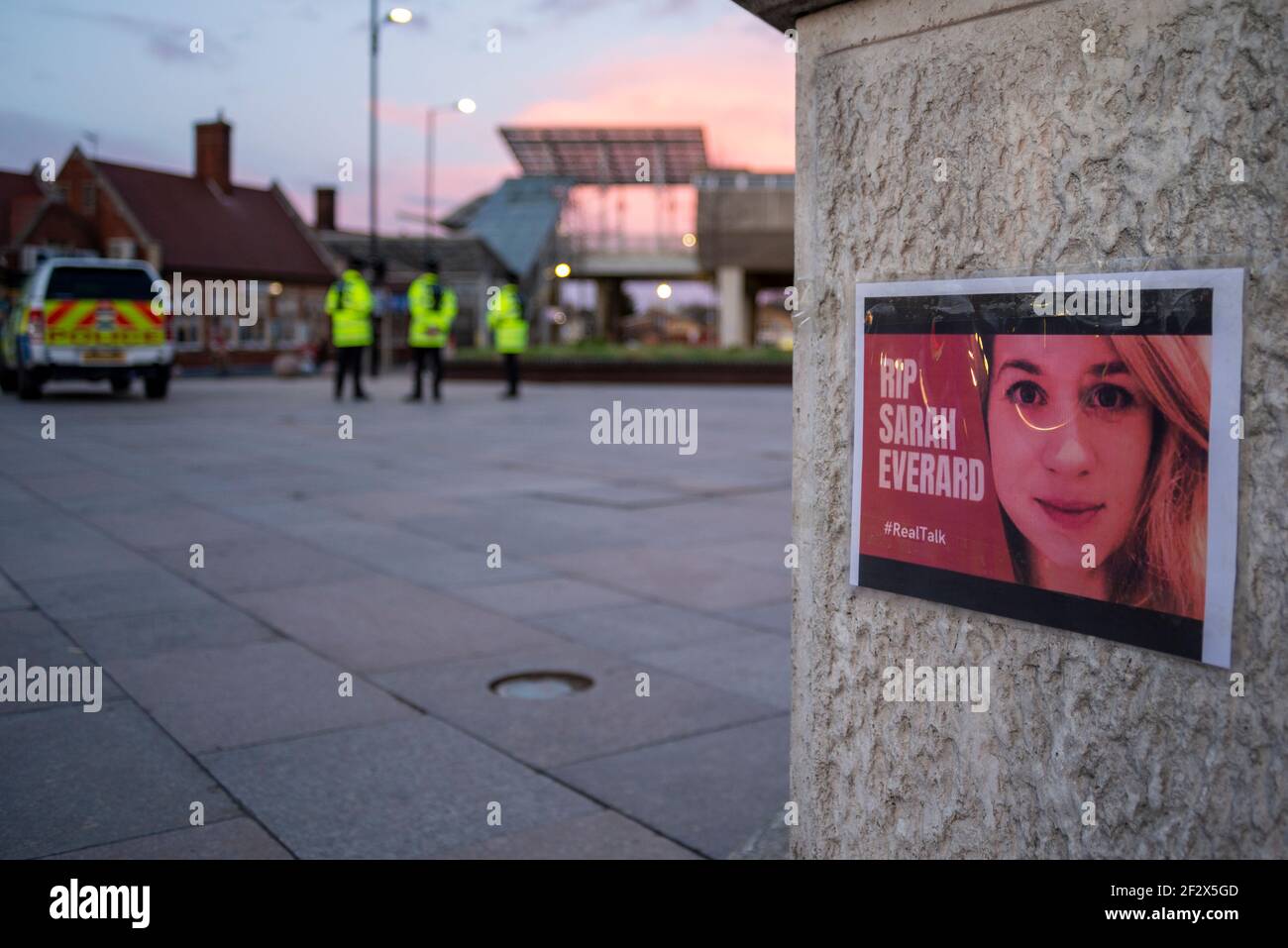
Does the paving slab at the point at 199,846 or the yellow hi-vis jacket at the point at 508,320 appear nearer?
the paving slab at the point at 199,846

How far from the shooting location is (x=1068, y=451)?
1.90m

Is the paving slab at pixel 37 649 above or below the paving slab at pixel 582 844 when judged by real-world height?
above

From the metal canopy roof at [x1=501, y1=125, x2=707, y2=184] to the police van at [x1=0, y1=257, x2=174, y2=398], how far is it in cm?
3207

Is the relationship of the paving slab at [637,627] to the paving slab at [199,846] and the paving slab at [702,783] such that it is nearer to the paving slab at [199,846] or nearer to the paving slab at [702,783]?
the paving slab at [702,783]

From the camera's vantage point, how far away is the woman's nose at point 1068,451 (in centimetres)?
188

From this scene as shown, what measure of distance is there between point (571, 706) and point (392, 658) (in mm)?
957

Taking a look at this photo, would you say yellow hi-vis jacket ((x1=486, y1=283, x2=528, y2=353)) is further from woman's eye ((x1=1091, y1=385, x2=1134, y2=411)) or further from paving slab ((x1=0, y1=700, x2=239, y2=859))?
woman's eye ((x1=1091, y1=385, x2=1134, y2=411))

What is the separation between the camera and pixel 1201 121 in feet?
5.60

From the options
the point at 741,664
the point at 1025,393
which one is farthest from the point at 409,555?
the point at 1025,393

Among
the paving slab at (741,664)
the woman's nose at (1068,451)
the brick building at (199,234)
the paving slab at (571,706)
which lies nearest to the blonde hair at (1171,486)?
the woman's nose at (1068,451)

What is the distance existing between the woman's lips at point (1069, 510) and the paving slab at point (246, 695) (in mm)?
2811

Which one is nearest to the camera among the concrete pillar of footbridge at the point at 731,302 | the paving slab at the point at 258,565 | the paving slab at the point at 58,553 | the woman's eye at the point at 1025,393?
the woman's eye at the point at 1025,393

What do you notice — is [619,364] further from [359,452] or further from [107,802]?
[107,802]

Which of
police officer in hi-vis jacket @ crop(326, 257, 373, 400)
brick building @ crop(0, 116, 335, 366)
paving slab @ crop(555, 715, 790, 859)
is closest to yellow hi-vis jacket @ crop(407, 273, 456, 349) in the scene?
police officer in hi-vis jacket @ crop(326, 257, 373, 400)
